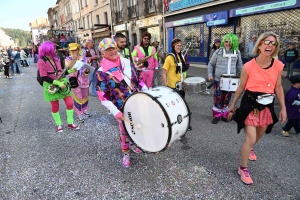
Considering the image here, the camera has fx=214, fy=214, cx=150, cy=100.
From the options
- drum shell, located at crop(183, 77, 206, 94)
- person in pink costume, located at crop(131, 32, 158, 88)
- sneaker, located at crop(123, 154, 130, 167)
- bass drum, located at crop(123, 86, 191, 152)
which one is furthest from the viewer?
person in pink costume, located at crop(131, 32, 158, 88)

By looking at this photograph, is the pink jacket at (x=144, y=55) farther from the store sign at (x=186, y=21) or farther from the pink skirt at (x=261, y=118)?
the store sign at (x=186, y=21)

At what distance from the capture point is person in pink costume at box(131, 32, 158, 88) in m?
4.76

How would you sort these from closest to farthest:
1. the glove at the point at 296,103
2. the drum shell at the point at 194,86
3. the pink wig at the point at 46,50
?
the glove at the point at 296,103
the pink wig at the point at 46,50
the drum shell at the point at 194,86

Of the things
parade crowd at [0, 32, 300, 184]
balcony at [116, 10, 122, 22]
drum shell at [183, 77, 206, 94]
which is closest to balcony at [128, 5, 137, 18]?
balcony at [116, 10, 122, 22]

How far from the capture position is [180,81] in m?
4.01

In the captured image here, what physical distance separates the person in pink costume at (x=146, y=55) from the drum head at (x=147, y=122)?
8.10ft

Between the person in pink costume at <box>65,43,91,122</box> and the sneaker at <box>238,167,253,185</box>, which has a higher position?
the person in pink costume at <box>65,43,91,122</box>

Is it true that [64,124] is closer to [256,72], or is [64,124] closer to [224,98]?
[224,98]

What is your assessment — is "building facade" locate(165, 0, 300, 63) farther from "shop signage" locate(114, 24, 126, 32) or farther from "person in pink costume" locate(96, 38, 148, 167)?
"person in pink costume" locate(96, 38, 148, 167)

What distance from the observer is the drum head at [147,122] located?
7.29 ft

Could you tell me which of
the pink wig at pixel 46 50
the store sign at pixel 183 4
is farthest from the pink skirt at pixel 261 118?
the store sign at pixel 183 4

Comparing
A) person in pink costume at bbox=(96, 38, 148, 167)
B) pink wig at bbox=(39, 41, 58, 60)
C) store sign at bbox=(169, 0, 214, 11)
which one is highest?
store sign at bbox=(169, 0, 214, 11)

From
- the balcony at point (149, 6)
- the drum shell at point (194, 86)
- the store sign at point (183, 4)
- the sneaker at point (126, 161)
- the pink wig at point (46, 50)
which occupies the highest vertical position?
the balcony at point (149, 6)

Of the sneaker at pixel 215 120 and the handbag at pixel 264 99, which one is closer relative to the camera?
the handbag at pixel 264 99
